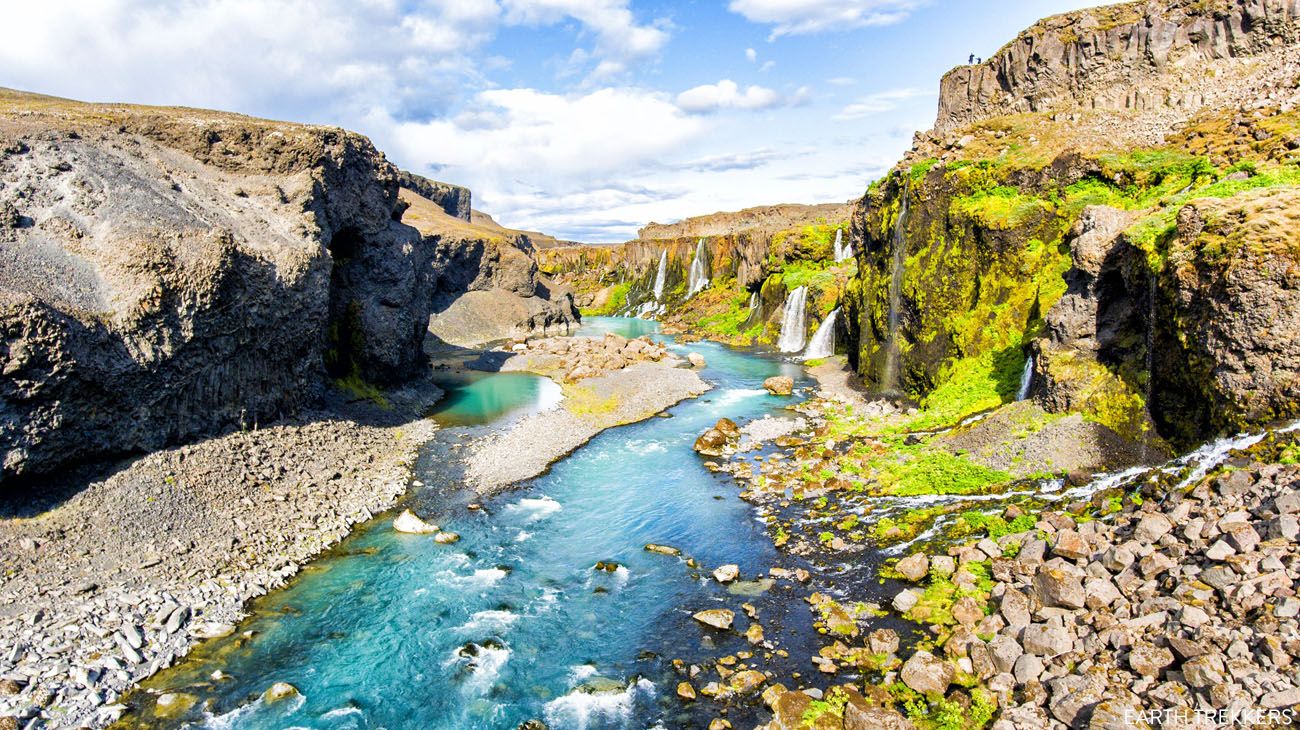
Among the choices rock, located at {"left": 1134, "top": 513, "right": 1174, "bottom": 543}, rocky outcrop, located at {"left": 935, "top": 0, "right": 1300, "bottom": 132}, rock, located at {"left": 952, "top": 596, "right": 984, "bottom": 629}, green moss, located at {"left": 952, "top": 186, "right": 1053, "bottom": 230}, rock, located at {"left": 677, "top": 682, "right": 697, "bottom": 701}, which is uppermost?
rocky outcrop, located at {"left": 935, "top": 0, "right": 1300, "bottom": 132}

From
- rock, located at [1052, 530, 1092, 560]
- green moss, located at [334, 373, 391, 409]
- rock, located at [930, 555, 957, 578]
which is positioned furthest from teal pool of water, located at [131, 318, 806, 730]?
green moss, located at [334, 373, 391, 409]

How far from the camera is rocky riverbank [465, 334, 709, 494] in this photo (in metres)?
29.7

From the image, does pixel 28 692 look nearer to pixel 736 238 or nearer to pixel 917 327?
pixel 917 327

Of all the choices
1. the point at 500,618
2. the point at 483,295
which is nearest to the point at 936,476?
the point at 500,618

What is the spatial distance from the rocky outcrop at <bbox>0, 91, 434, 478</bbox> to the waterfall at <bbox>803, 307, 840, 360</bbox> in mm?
35152

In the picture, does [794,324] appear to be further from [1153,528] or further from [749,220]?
[749,220]

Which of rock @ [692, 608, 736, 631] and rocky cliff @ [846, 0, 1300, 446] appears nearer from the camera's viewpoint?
rock @ [692, 608, 736, 631]

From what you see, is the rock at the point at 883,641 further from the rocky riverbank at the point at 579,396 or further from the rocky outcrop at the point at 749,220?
the rocky outcrop at the point at 749,220

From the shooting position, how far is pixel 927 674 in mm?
12992

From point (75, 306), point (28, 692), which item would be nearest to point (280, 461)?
point (75, 306)

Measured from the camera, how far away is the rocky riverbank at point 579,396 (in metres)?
29.7

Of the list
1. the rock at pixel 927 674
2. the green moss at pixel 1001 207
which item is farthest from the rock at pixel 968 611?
the green moss at pixel 1001 207

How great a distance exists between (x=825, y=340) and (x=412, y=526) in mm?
40271

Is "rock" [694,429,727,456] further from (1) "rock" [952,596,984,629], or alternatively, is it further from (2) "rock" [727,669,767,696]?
(2) "rock" [727,669,767,696]
